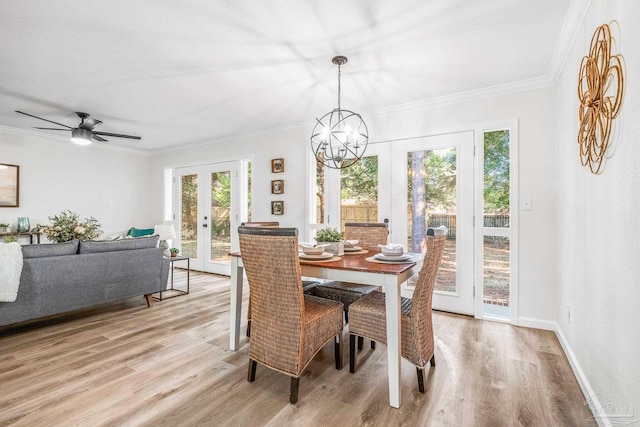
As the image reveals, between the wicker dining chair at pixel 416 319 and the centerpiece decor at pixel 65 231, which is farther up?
the centerpiece decor at pixel 65 231

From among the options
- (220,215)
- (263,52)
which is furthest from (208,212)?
(263,52)

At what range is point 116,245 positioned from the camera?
3178mm

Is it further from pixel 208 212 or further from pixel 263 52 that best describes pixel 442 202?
pixel 208 212

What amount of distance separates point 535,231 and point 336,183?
2.21 meters

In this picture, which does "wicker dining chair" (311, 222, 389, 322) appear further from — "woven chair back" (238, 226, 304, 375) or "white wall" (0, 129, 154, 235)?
"white wall" (0, 129, 154, 235)

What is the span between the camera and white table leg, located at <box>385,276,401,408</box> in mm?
1748

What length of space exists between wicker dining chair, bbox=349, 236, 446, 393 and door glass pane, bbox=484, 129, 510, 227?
1.60 m

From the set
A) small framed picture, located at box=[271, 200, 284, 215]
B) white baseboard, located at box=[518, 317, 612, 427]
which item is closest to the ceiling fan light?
small framed picture, located at box=[271, 200, 284, 215]

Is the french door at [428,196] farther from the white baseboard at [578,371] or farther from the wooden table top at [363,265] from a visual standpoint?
the wooden table top at [363,265]

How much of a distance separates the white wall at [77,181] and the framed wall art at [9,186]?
0.06m

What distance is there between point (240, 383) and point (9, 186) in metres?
5.06

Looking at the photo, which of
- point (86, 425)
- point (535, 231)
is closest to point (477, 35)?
point (535, 231)

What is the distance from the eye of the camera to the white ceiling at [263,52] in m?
1.96

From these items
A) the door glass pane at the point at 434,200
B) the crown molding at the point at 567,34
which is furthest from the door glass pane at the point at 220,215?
the crown molding at the point at 567,34
